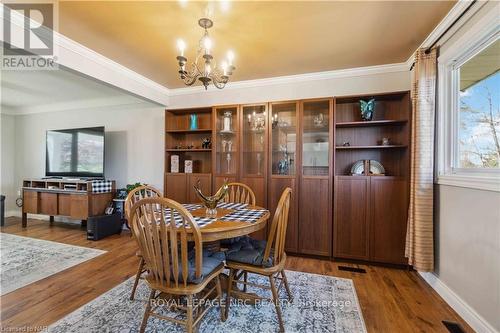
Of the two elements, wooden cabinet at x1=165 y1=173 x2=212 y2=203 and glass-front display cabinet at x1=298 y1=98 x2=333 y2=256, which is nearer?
glass-front display cabinet at x1=298 y1=98 x2=333 y2=256

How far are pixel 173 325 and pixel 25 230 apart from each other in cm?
422

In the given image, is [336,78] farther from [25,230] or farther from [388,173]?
[25,230]

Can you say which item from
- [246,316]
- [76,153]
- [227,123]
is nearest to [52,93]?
[76,153]

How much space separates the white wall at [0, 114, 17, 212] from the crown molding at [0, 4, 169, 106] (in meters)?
4.34

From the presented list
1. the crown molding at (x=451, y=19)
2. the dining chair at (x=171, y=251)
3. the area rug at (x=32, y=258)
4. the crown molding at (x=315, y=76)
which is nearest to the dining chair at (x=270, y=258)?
the dining chair at (x=171, y=251)

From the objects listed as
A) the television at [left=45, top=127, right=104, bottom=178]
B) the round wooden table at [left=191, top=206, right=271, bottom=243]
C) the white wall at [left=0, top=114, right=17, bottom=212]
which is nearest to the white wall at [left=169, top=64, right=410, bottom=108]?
the television at [left=45, top=127, right=104, bottom=178]

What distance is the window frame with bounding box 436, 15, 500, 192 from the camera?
Result: 178 centimetres

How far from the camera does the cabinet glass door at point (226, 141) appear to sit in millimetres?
3412

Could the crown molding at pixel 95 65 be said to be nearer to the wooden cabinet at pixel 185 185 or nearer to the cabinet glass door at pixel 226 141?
the cabinet glass door at pixel 226 141

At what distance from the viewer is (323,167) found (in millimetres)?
3014

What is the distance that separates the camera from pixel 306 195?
2.96 metres

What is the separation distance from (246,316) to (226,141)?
2325 mm

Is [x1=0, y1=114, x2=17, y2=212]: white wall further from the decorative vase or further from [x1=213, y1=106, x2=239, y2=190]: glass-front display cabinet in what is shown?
[x1=213, y1=106, x2=239, y2=190]: glass-front display cabinet

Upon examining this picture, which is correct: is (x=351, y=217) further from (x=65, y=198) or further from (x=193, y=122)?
(x=65, y=198)
